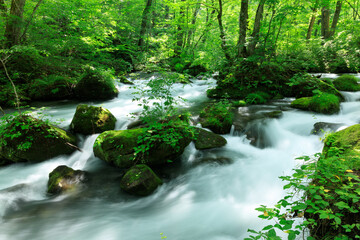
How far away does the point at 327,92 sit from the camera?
25.1 ft

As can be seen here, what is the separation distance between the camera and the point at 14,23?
320 inches

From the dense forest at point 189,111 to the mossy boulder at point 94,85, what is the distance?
0.14 feet

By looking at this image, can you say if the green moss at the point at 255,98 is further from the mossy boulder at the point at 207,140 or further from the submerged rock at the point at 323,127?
the mossy boulder at the point at 207,140

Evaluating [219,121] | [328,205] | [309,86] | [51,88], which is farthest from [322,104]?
[51,88]

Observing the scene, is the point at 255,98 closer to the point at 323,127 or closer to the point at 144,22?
the point at 323,127

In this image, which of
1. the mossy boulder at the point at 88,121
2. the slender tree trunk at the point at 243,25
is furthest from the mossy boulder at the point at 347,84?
the mossy boulder at the point at 88,121

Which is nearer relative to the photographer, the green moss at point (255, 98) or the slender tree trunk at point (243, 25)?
the green moss at point (255, 98)

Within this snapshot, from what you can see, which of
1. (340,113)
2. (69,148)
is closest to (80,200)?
(69,148)

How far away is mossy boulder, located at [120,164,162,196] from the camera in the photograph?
3.86 m

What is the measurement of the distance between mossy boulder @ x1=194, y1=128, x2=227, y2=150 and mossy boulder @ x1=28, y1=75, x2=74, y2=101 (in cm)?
656

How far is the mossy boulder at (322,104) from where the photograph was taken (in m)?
6.61

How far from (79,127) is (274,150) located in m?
5.09

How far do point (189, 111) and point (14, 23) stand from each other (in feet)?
24.2

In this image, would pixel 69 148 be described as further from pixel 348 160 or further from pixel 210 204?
pixel 348 160
